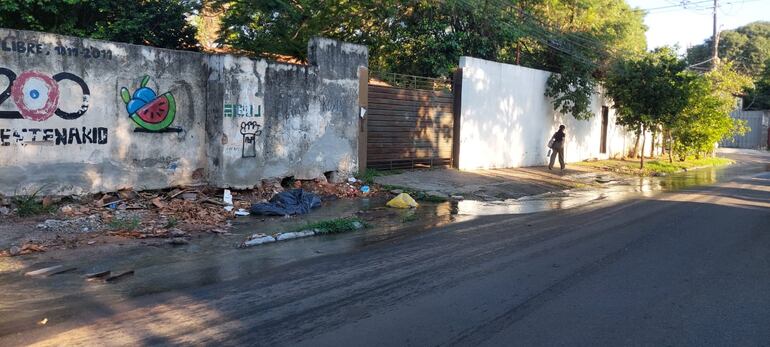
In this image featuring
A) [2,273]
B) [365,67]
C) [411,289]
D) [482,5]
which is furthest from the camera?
[482,5]

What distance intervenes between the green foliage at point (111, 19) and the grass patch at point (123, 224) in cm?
718

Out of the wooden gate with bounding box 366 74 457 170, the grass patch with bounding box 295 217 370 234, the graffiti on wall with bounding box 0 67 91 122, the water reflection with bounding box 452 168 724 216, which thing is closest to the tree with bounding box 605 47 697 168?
the water reflection with bounding box 452 168 724 216

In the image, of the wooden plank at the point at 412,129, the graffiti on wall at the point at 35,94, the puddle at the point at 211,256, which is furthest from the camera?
the wooden plank at the point at 412,129

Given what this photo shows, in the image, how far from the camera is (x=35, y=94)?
9.07 m

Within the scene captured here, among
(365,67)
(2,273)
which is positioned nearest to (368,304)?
(2,273)

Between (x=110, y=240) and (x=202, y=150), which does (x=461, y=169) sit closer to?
(x=202, y=150)

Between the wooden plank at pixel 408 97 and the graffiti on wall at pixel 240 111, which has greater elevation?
the wooden plank at pixel 408 97

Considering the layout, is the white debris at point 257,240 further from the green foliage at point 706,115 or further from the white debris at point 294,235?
the green foliage at point 706,115

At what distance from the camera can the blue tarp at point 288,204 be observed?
404 inches

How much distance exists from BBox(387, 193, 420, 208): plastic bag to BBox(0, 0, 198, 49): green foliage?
839 centimetres

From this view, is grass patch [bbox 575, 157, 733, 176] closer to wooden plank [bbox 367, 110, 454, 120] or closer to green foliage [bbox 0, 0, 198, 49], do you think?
wooden plank [bbox 367, 110, 454, 120]

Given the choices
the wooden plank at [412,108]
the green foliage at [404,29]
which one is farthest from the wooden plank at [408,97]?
the green foliage at [404,29]

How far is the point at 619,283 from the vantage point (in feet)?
20.2

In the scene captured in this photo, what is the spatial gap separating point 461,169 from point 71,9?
11.2 metres
